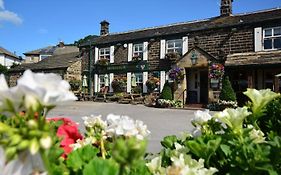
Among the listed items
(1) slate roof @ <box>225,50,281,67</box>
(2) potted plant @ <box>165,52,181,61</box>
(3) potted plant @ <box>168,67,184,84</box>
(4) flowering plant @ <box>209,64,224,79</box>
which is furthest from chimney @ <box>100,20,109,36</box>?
(1) slate roof @ <box>225,50,281,67</box>

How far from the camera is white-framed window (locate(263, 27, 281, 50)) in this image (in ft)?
56.6

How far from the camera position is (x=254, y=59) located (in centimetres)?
1695

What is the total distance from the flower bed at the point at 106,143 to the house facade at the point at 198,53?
15818 millimetres

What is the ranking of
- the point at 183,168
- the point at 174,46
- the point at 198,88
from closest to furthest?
1. the point at 183,168
2. the point at 198,88
3. the point at 174,46

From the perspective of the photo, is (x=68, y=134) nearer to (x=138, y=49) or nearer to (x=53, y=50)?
(x=138, y=49)

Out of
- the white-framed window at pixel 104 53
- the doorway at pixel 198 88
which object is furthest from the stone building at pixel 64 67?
the doorway at pixel 198 88

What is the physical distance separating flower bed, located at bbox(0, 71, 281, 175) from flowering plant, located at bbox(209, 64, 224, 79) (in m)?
16.3

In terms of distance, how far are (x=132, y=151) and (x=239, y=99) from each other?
18536mm

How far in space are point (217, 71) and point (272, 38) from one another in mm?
3657

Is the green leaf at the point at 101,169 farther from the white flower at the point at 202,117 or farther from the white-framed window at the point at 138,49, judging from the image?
the white-framed window at the point at 138,49

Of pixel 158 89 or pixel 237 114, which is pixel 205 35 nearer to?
pixel 158 89

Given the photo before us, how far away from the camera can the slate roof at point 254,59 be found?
16.2m

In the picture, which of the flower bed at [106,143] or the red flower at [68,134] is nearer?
the flower bed at [106,143]

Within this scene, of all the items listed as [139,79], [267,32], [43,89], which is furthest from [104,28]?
[43,89]
